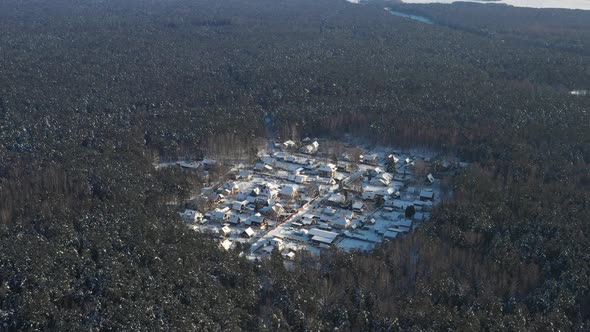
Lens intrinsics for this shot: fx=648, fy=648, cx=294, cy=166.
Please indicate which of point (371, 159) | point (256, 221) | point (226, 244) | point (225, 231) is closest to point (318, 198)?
point (256, 221)

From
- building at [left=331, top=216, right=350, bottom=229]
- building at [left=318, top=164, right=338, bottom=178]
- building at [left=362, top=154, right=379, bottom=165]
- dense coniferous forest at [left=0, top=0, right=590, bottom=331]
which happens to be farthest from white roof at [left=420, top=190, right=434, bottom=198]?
building at [left=362, top=154, right=379, bottom=165]

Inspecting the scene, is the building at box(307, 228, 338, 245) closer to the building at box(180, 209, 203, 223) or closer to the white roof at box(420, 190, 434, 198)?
the building at box(180, 209, 203, 223)

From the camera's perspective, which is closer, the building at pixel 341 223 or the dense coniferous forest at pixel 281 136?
the dense coniferous forest at pixel 281 136

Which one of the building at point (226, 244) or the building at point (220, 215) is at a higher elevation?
the building at point (226, 244)

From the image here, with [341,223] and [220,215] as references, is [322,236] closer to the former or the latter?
[341,223]

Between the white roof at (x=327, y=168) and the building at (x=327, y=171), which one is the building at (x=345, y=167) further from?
the building at (x=327, y=171)

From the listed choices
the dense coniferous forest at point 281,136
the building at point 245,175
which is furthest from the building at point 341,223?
the building at point 245,175
